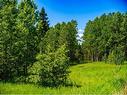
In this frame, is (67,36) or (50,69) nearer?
(50,69)

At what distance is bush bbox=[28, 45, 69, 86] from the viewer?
97.5 feet

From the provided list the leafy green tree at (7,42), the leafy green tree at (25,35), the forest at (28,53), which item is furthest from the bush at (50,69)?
the leafy green tree at (25,35)

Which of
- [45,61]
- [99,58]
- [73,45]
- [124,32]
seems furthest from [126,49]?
[45,61]

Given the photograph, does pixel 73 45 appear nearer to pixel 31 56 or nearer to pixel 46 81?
pixel 31 56

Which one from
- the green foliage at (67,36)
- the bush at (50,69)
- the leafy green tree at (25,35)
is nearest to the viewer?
the bush at (50,69)

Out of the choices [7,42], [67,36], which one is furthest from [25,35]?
[67,36]

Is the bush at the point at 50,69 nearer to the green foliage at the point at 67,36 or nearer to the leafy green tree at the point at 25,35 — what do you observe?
the leafy green tree at the point at 25,35

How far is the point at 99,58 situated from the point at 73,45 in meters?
20.0

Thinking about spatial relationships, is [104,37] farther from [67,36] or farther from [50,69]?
[50,69]

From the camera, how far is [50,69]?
1182 inches

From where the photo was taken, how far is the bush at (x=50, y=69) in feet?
97.5

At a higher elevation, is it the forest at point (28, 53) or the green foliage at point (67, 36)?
the green foliage at point (67, 36)

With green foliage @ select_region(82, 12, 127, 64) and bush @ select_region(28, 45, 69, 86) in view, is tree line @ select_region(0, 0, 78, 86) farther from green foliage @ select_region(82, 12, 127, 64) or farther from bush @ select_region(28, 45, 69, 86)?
green foliage @ select_region(82, 12, 127, 64)

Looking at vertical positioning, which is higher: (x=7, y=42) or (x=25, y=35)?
(x=25, y=35)
